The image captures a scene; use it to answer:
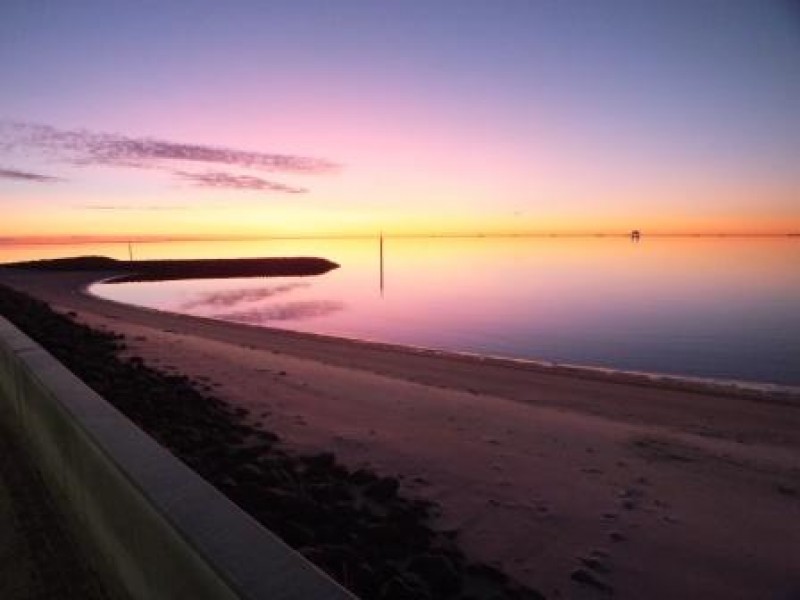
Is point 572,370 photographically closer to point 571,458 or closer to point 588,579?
point 571,458

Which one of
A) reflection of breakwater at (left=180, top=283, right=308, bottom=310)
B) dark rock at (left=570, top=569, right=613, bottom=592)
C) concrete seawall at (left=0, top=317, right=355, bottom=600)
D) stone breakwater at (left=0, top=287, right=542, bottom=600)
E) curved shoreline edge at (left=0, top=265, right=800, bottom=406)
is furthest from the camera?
reflection of breakwater at (left=180, top=283, right=308, bottom=310)

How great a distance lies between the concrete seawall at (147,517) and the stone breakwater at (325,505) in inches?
48.5

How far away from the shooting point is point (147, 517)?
2705mm

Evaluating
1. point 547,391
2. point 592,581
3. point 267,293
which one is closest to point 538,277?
point 267,293

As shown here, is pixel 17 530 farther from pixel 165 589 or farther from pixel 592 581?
pixel 592 581

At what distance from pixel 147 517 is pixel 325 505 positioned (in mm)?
2660

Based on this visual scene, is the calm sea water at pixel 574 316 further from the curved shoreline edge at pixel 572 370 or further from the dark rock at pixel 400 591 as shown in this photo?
the dark rock at pixel 400 591

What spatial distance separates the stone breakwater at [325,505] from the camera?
4031 mm

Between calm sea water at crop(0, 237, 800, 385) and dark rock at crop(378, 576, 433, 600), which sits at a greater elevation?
dark rock at crop(378, 576, 433, 600)

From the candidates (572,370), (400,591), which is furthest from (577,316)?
(400,591)

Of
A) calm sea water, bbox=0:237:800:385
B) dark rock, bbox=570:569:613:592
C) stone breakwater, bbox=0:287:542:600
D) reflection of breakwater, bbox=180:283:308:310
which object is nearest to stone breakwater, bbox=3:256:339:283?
reflection of breakwater, bbox=180:283:308:310

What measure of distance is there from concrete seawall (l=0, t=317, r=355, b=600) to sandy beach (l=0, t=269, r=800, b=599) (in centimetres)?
291

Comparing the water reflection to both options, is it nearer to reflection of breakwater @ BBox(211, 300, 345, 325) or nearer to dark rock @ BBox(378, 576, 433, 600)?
reflection of breakwater @ BBox(211, 300, 345, 325)

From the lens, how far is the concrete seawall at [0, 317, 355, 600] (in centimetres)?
221
